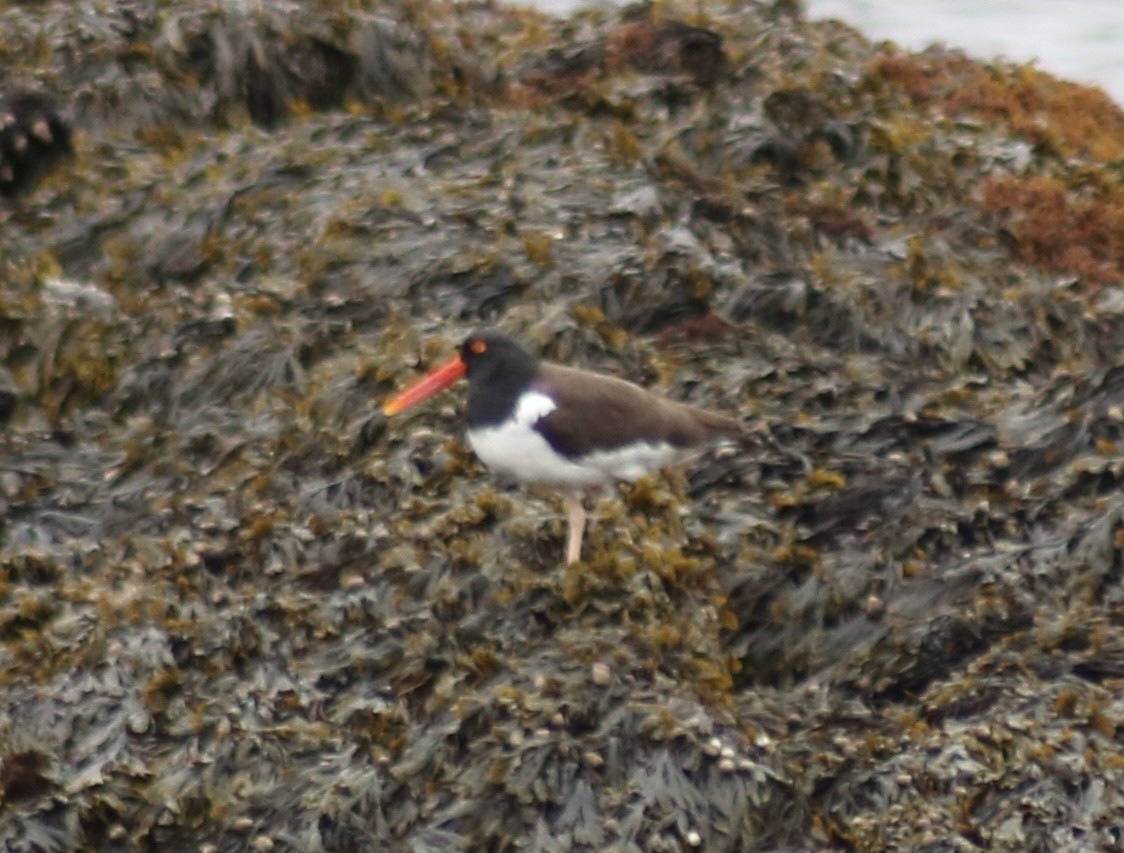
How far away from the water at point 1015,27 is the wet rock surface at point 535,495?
5595 mm

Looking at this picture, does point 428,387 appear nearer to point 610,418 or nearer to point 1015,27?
point 610,418

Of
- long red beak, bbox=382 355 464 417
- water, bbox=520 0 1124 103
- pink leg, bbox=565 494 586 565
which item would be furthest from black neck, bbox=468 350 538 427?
water, bbox=520 0 1124 103

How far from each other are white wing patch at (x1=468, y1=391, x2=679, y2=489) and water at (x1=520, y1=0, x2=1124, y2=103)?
939cm

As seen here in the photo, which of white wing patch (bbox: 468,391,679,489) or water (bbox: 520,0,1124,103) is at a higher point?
white wing patch (bbox: 468,391,679,489)

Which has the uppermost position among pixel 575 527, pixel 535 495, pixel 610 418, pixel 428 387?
pixel 610 418

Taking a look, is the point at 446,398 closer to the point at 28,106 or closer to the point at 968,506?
the point at 968,506

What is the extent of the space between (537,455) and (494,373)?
35 cm

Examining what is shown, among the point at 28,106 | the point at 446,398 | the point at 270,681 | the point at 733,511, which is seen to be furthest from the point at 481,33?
the point at 270,681

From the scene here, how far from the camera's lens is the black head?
17.8 feet

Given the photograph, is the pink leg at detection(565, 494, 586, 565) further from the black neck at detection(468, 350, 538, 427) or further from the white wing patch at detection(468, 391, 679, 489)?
the black neck at detection(468, 350, 538, 427)

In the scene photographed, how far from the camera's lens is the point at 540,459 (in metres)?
5.34

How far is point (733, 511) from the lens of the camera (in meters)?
5.81

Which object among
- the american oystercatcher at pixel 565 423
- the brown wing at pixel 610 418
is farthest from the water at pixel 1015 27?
the american oystercatcher at pixel 565 423

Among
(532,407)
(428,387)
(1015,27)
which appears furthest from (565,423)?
(1015,27)
